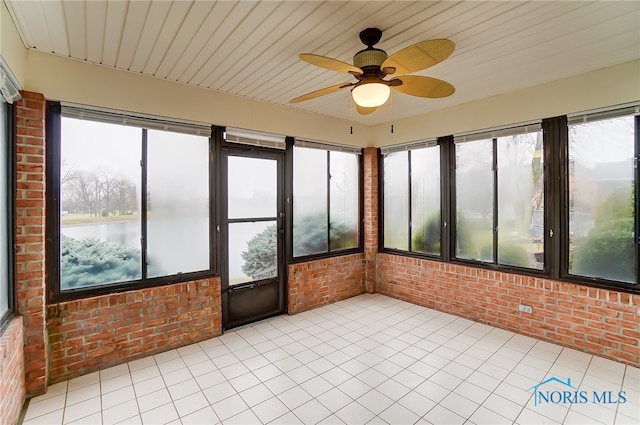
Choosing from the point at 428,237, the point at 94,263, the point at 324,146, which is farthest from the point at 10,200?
the point at 428,237

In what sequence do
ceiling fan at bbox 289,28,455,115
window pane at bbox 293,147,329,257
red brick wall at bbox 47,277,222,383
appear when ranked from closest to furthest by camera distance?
ceiling fan at bbox 289,28,455,115
red brick wall at bbox 47,277,222,383
window pane at bbox 293,147,329,257

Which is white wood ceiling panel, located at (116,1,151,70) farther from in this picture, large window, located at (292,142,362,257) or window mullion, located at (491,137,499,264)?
window mullion, located at (491,137,499,264)

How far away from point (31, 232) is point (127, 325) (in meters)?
1.16

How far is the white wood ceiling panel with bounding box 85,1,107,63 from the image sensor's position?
6.39ft

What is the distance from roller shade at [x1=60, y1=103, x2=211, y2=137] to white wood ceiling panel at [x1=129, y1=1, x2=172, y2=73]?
45cm

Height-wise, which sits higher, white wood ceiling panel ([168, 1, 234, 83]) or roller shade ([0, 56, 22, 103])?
white wood ceiling panel ([168, 1, 234, 83])

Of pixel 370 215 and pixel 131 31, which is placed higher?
pixel 131 31

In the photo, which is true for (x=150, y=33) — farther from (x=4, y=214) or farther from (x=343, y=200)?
(x=343, y=200)

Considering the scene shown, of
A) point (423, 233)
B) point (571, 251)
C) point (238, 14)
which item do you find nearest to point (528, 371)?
point (571, 251)

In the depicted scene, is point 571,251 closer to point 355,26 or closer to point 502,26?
point 502,26

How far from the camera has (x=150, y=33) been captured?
7.40 feet

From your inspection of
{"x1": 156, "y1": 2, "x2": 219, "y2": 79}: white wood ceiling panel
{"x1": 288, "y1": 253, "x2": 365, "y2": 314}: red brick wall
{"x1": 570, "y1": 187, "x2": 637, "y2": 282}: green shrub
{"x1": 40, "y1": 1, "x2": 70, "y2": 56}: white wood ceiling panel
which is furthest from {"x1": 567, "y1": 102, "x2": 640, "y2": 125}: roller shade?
{"x1": 40, "y1": 1, "x2": 70, "y2": 56}: white wood ceiling panel

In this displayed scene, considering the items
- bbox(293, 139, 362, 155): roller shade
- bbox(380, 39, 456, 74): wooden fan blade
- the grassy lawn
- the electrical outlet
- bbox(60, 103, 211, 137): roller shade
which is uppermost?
bbox(293, 139, 362, 155): roller shade

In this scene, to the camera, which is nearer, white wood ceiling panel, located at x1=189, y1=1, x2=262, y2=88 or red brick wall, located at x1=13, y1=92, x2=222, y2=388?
white wood ceiling panel, located at x1=189, y1=1, x2=262, y2=88
